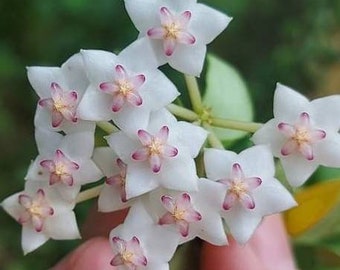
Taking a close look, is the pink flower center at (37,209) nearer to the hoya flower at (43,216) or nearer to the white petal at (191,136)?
the hoya flower at (43,216)

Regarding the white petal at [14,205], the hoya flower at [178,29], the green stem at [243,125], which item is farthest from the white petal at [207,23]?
the white petal at [14,205]

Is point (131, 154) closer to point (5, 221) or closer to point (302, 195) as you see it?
point (302, 195)

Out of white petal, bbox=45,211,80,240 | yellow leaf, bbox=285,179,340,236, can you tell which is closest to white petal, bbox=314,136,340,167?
yellow leaf, bbox=285,179,340,236

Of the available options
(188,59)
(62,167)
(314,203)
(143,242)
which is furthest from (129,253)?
(314,203)

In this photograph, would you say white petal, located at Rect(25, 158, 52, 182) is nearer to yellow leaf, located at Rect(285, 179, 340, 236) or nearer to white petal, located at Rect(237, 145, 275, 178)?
white petal, located at Rect(237, 145, 275, 178)

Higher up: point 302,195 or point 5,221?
point 302,195

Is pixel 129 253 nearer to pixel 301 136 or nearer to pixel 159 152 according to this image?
pixel 159 152

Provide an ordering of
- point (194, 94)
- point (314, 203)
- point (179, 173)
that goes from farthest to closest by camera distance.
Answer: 1. point (314, 203)
2. point (194, 94)
3. point (179, 173)

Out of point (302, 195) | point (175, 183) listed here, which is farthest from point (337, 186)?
point (175, 183)
